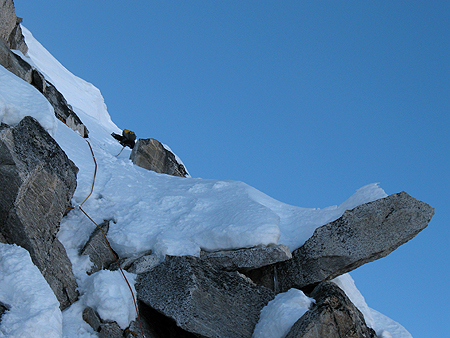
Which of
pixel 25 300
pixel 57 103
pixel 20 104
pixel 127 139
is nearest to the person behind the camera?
pixel 25 300

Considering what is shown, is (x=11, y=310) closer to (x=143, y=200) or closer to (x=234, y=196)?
(x=143, y=200)

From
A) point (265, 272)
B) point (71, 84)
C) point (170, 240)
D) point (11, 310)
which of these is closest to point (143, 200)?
point (170, 240)

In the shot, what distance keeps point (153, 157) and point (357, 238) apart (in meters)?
8.13

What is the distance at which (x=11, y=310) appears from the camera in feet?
15.8

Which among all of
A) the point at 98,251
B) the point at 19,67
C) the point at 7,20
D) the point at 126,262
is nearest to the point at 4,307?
the point at 98,251

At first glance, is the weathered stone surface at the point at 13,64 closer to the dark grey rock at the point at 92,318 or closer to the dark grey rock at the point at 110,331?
the dark grey rock at the point at 92,318

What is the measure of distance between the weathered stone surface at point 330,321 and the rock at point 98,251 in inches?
132

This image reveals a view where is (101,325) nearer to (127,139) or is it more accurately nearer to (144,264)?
(144,264)

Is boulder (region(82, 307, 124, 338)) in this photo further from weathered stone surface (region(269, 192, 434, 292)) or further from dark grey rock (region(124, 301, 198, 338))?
weathered stone surface (region(269, 192, 434, 292))

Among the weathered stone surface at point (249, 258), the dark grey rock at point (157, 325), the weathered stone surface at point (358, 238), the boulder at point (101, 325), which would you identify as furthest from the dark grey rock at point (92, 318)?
the weathered stone surface at point (358, 238)

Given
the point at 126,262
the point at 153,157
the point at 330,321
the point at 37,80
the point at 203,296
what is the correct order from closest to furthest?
the point at 330,321 < the point at 203,296 < the point at 126,262 < the point at 37,80 < the point at 153,157

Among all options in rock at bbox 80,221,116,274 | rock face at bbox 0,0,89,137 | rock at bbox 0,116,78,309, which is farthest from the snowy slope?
rock face at bbox 0,0,89,137

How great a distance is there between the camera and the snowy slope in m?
6.33

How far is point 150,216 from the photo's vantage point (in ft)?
27.7
